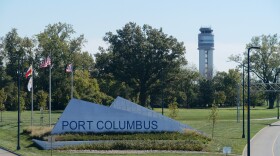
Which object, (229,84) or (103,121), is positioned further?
(229,84)

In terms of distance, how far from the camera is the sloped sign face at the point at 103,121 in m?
44.0

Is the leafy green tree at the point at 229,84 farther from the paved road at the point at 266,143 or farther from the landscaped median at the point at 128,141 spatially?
the landscaped median at the point at 128,141

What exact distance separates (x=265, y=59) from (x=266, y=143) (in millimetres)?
69117

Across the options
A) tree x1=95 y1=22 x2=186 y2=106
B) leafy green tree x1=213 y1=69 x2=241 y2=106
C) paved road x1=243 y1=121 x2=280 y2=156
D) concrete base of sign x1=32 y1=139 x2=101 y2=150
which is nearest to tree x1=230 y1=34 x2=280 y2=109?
leafy green tree x1=213 y1=69 x2=241 y2=106

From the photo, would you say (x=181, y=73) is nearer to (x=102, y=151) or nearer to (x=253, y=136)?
(x=253, y=136)

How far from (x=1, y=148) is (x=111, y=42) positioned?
168 ft

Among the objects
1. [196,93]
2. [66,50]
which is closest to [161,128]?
[66,50]

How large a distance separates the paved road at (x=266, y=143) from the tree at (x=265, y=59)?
52841 millimetres

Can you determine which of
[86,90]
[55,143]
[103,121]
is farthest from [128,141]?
[86,90]

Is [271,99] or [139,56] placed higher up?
[139,56]

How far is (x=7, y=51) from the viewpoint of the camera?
96562mm

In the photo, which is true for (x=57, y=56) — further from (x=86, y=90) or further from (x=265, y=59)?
(x=265, y=59)

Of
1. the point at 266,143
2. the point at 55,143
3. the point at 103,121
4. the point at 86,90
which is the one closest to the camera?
the point at 55,143

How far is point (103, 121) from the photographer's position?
1761 inches
